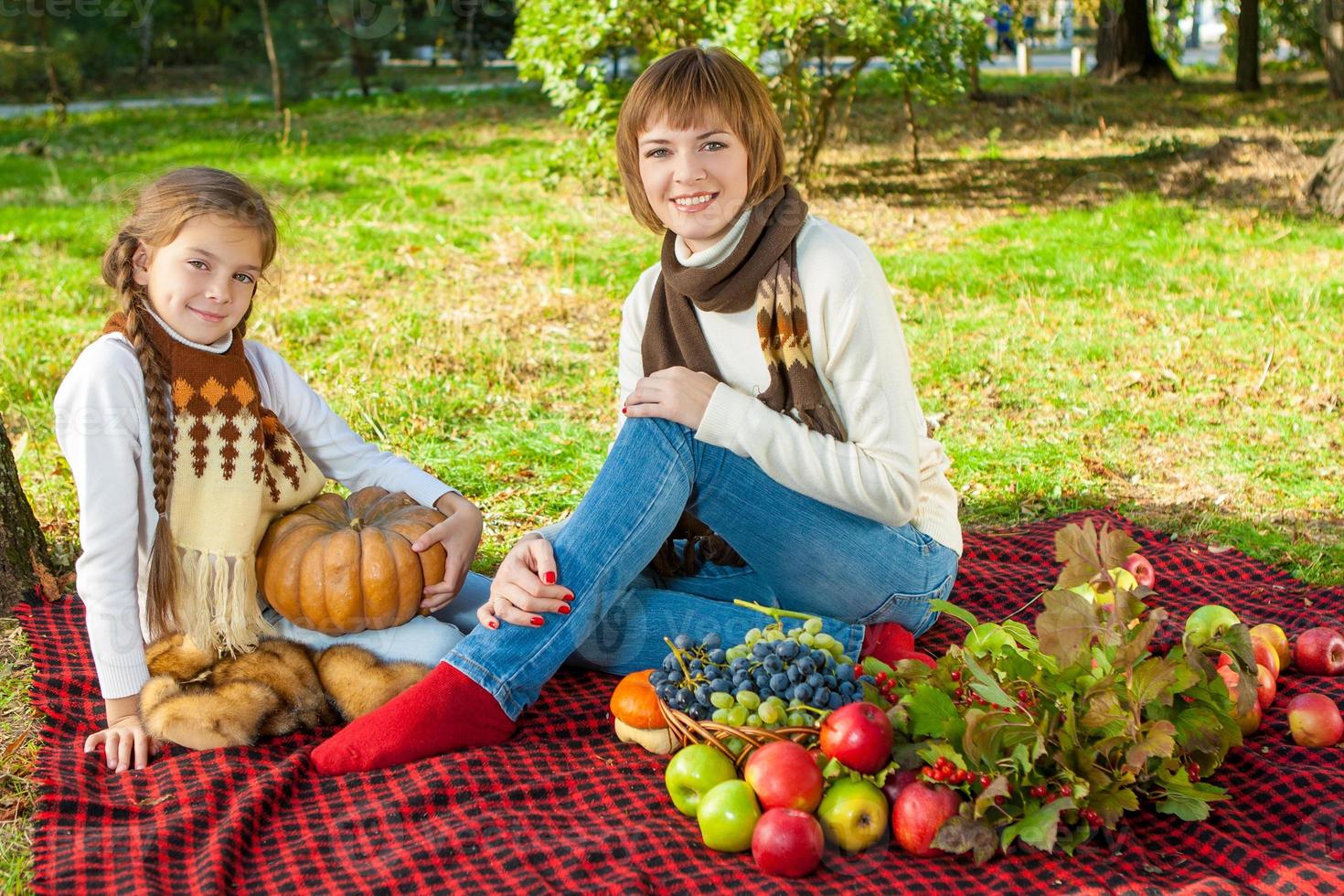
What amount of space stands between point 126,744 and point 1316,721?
8.46ft

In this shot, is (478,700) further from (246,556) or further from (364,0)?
(364,0)

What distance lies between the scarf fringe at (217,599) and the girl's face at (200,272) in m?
0.52

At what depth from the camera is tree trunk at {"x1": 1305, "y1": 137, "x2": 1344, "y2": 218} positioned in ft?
29.6

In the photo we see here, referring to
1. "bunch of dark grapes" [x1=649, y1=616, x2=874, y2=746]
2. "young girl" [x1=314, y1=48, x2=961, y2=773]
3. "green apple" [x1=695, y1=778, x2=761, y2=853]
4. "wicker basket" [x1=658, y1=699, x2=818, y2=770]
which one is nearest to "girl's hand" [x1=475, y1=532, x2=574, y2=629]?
"young girl" [x1=314, y1=48, x2=961, y2=773]

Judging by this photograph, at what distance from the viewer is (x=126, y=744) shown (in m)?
2.83

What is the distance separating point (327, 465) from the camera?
3.41m

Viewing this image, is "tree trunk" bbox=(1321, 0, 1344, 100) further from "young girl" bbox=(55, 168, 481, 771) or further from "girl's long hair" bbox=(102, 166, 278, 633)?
"girl's long hair" bbox=(102, 166, 278, 633)

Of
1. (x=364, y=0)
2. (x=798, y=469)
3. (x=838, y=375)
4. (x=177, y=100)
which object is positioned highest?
(x=364, y=0)

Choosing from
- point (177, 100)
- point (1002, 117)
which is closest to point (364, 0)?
point (177, 100)

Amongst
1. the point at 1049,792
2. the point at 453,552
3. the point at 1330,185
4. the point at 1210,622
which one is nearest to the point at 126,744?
the point at 453,552

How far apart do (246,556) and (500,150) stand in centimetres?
1043

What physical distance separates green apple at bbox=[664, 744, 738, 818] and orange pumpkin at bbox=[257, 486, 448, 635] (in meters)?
0.89

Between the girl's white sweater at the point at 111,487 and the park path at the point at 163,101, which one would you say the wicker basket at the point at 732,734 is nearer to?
the girl's white sweater at the point at 111,487

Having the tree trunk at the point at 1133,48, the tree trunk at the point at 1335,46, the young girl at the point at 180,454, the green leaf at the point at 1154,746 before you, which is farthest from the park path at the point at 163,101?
the green leaf at the point at 1154,746
